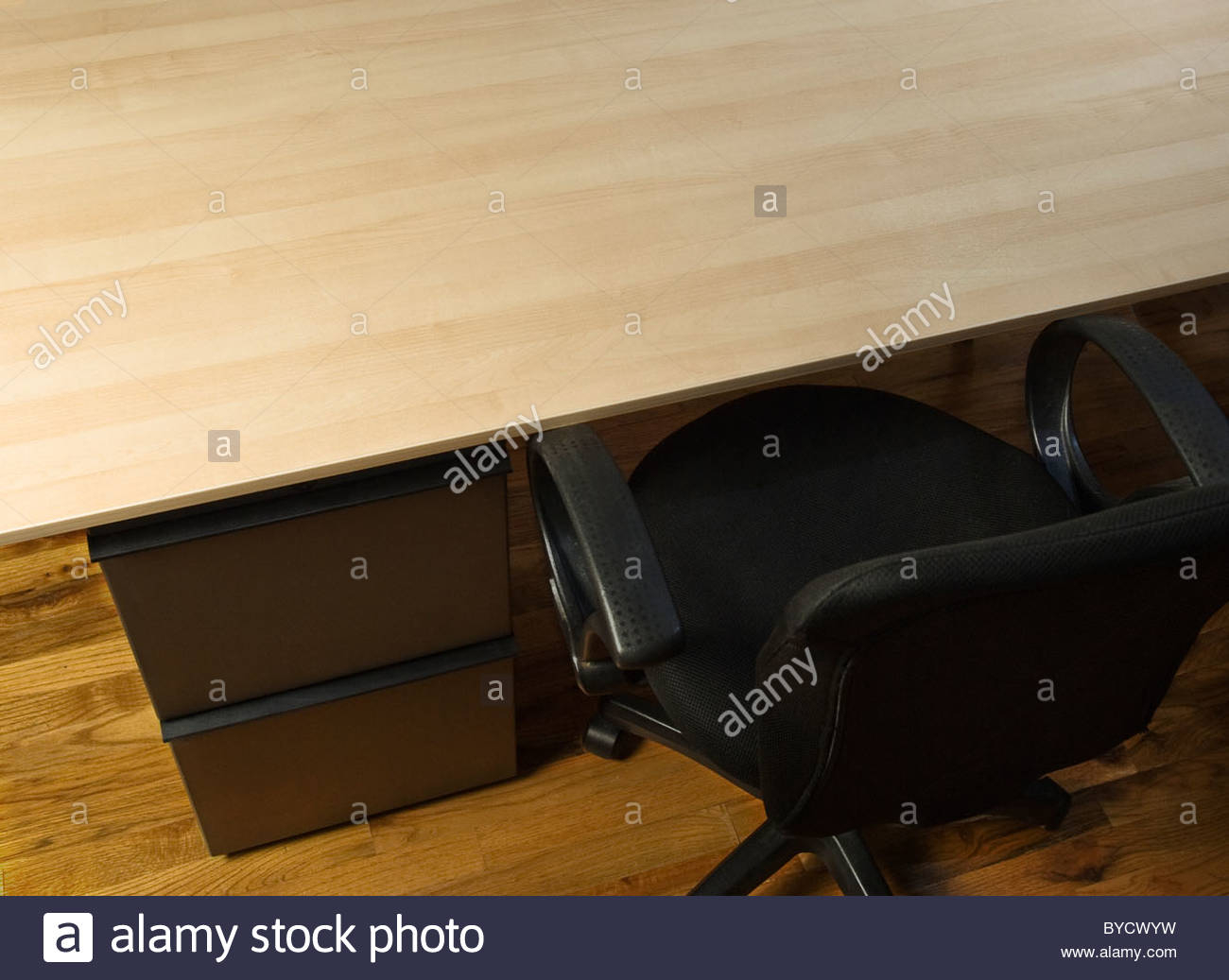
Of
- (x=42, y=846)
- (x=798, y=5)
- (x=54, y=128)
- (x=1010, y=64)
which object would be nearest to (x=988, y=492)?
(x=1010, y=64)

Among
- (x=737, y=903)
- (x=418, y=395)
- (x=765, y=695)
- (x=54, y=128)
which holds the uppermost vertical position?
(x=54, y=128)

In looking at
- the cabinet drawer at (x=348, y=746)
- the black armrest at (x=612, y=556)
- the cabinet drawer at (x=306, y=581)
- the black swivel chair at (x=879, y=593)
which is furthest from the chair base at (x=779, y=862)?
the black armrest at (x=612, y=556)

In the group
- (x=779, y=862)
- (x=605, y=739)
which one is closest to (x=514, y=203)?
(x=605, y=739)

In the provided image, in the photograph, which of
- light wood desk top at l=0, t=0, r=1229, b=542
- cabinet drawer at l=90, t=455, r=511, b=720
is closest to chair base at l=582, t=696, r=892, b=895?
cabinet drawer at l=90, t=455, r=511, b=720

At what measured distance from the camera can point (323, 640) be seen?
1.60 m

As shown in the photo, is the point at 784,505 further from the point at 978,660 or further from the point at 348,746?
the point at 348,746

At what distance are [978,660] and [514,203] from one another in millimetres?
810

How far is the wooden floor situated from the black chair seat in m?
0.59

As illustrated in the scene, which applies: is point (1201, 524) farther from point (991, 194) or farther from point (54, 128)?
point (54, 128)

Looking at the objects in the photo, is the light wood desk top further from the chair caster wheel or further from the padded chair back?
the chair caster wheel

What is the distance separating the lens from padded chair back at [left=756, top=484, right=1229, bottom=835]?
91 centimetres

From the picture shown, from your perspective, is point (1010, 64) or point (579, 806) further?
point (579, 806)

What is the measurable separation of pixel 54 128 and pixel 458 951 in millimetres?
1174

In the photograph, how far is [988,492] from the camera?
5.24ft
